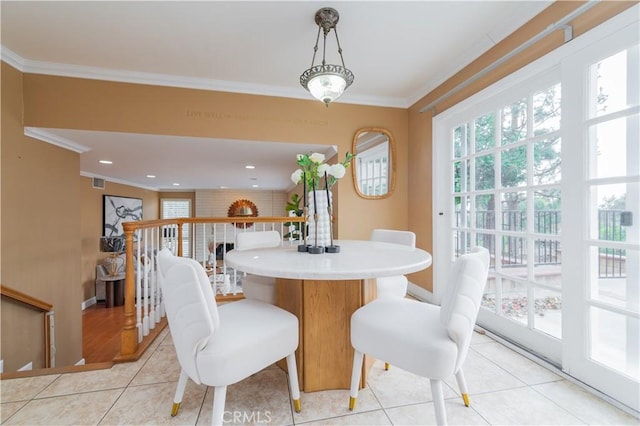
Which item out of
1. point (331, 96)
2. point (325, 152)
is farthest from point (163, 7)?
point (325, 152)

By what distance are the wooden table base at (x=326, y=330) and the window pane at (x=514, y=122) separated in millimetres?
1613

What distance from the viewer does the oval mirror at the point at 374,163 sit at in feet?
10.5

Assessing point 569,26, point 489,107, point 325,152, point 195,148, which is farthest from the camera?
point 325,152

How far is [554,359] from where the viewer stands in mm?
1723

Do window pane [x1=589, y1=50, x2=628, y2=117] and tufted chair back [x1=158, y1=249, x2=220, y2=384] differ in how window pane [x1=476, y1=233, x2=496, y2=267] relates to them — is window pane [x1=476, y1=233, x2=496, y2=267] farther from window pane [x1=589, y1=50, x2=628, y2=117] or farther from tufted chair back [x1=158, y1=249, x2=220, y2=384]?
tufted chair back [x1=158, y1=249, x2=220, y2=384]

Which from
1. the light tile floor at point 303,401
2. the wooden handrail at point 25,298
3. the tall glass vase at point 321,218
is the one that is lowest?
the light tile floor at point 303,401

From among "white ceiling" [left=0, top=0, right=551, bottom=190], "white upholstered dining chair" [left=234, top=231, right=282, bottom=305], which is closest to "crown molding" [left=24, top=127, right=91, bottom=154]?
"white ceiling" [left=0, top=0, right=551, bottom=190]

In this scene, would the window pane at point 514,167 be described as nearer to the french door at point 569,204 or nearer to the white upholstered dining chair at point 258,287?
the french door at point 569,204

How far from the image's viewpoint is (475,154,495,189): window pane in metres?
2.25

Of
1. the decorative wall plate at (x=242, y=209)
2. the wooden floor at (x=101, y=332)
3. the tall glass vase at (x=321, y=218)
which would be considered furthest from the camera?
the decorative wall plate at (x=242, y=209)

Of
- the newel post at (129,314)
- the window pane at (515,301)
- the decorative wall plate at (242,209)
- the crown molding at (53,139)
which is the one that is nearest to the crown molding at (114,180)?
the decorative wall plate at (242,209)

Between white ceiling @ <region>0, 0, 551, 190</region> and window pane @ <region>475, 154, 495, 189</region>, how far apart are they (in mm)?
861

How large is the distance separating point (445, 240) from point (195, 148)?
2.99m

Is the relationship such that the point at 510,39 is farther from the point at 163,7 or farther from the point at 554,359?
the point at 163,7
